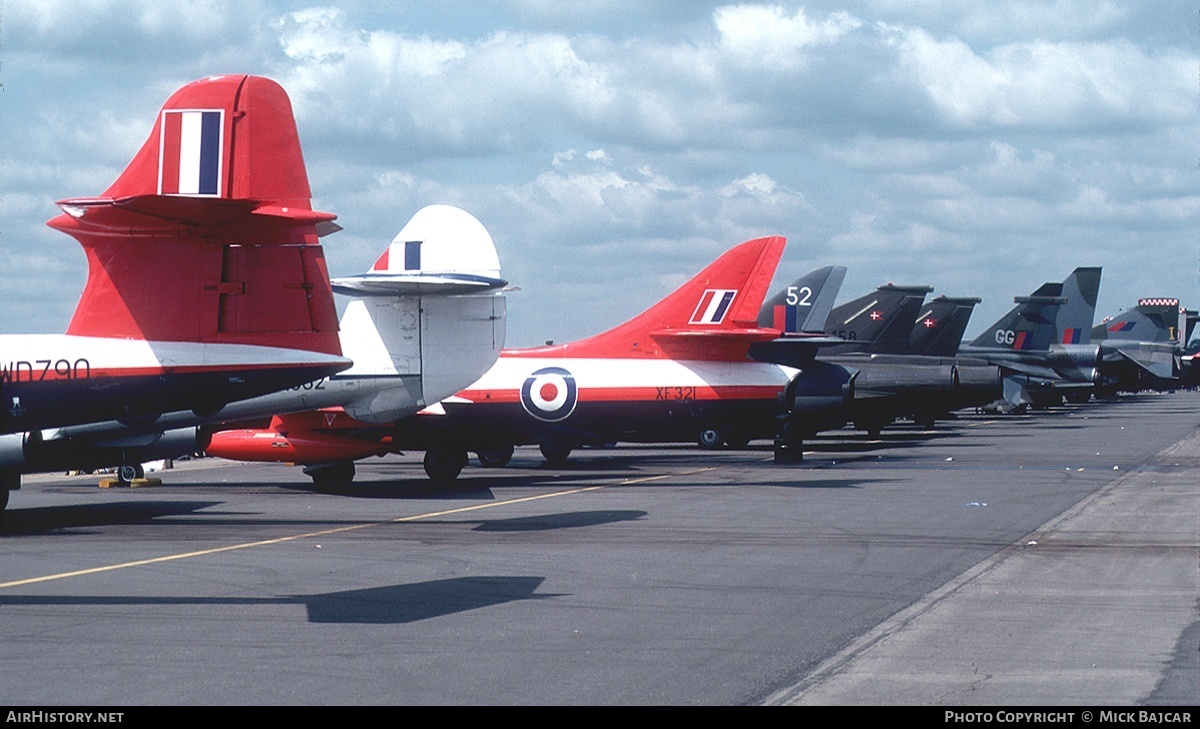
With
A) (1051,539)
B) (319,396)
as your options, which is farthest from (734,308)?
(1051,539)

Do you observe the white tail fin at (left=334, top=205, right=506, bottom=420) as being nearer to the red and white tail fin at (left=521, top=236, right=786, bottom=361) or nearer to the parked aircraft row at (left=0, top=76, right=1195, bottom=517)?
the parked aircraft row at (left=0, top=76, right=1195, bottom=517)

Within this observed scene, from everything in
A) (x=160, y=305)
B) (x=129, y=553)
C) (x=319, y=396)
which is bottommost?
(x=129, y=553)

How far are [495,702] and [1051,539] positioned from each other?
939 cm

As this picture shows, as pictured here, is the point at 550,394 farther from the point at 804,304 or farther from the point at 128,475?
the point at 804,304

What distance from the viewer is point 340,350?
48.9 feet

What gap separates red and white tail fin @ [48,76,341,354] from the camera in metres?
13.9

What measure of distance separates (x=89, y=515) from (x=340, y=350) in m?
6.23

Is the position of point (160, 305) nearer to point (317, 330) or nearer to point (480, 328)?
point (317, 330)

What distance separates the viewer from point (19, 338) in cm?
1477

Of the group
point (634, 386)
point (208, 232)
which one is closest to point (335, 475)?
point (634, 386)

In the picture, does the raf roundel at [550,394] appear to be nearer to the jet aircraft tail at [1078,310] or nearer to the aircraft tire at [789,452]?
the aircraft tire at [789,452]

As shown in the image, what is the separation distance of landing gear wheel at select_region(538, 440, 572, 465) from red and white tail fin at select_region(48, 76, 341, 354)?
13.5 metres

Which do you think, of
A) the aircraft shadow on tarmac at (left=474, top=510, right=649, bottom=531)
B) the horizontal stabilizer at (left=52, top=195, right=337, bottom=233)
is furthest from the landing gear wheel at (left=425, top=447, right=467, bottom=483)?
the horizontal stabilizer at (left=52, top=195, right=337, bottom=233)

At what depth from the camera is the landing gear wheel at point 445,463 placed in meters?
23.5
